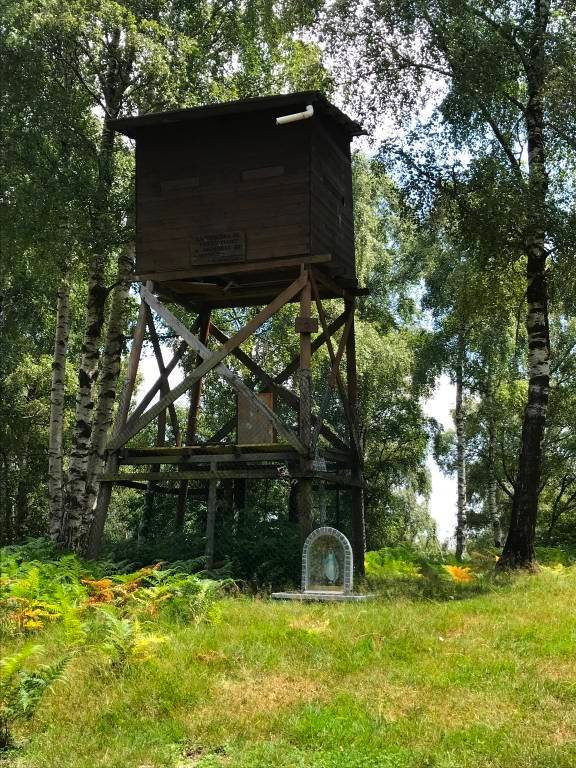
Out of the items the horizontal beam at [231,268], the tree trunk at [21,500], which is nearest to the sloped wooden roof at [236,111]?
the horizontal beam at [231,268]

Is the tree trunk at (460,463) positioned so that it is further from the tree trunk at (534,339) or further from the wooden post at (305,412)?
the wooden post at (305,412)

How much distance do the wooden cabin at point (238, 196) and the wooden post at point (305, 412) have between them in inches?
37.9

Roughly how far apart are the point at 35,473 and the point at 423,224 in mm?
23824

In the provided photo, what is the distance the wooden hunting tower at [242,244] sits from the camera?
15250 millimetres

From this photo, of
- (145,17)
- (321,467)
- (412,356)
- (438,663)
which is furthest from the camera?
(412,356)

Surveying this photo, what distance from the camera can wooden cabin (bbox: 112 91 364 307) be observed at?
51.3 feet

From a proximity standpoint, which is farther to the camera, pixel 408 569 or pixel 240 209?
pixel 408 569

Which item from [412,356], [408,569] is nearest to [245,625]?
[408,569]

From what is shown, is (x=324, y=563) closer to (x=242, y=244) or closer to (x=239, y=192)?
(x=242, y=244)

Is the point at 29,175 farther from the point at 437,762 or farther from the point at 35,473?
the point at 35,473

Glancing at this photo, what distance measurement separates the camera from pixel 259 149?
16141mm

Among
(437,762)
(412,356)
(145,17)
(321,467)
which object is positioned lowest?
(437,762)

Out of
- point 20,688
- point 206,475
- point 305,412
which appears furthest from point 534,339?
point 20,688

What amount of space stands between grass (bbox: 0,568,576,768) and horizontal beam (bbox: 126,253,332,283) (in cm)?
711
